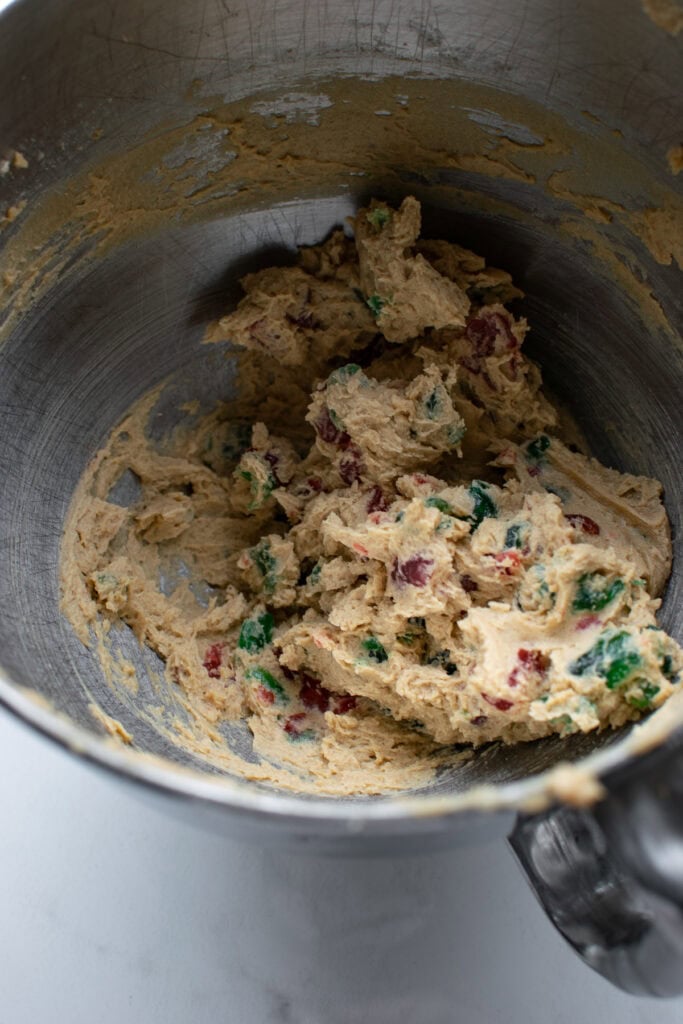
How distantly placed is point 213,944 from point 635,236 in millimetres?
2041

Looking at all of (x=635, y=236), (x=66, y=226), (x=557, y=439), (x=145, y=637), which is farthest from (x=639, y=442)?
(x=66, y=226)

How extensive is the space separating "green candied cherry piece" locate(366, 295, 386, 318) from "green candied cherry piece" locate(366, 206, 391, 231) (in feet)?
0.60

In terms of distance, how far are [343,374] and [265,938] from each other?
145 cm

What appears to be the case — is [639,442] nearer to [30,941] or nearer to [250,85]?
[250,85]

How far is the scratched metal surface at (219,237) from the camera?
190cm

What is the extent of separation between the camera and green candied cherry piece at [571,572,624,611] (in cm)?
196

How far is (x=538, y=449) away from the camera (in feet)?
7.85

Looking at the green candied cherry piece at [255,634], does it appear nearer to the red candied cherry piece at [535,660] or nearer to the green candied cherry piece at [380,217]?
the red candied cherry piece at [535,660]

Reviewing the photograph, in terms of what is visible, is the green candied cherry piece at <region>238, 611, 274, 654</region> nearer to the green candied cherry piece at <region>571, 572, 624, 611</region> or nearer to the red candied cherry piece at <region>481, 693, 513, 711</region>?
the red candied cherry piece at <region>481, 693, 513, 711</region>

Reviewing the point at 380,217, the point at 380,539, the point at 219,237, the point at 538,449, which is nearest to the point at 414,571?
the point at 380,539

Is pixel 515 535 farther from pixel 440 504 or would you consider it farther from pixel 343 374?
pixel 343 374

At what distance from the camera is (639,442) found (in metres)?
2.33

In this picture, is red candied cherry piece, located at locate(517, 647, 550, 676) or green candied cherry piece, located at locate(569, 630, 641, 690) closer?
green candied cherry piece, located at locate(569, 630, 641, 690)

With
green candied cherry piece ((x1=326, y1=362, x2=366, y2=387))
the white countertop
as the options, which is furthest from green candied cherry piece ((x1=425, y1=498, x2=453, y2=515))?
the white countertop
